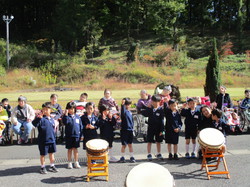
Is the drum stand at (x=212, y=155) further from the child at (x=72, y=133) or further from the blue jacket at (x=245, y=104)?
the blue jacket at (x=245, y=104)

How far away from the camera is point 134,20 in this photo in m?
43.7

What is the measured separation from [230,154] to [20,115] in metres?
5.98

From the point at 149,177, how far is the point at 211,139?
2922 millimetres

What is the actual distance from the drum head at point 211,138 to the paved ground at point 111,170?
67 centimetres

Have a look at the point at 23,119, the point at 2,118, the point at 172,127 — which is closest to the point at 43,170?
the point at 23,119

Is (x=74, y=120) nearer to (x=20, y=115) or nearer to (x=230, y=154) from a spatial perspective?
(x=20, y=115)

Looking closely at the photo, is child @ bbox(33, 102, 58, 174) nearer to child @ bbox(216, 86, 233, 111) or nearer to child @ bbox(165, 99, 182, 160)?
child @ bbox(165, 99, 182, 160)

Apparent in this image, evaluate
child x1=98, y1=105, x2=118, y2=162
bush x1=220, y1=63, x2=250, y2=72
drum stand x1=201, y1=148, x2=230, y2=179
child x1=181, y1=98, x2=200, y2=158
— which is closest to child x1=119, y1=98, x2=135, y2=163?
child x1=98, y1=105, x2=118, y2=162

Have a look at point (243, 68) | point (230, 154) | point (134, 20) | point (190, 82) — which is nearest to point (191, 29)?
point (134, 20)

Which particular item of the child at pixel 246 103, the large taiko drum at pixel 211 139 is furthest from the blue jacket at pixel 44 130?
the child at pixel 246 103

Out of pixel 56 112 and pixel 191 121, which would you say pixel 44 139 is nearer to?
pixel 56 112

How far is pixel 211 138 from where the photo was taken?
564 cm

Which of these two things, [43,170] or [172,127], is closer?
[43,170]

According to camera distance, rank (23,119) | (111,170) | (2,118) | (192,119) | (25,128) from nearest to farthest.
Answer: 1. (111,170)
2. (192,119)
3. (25,128)
4. (23,119)
5. (2,118)
